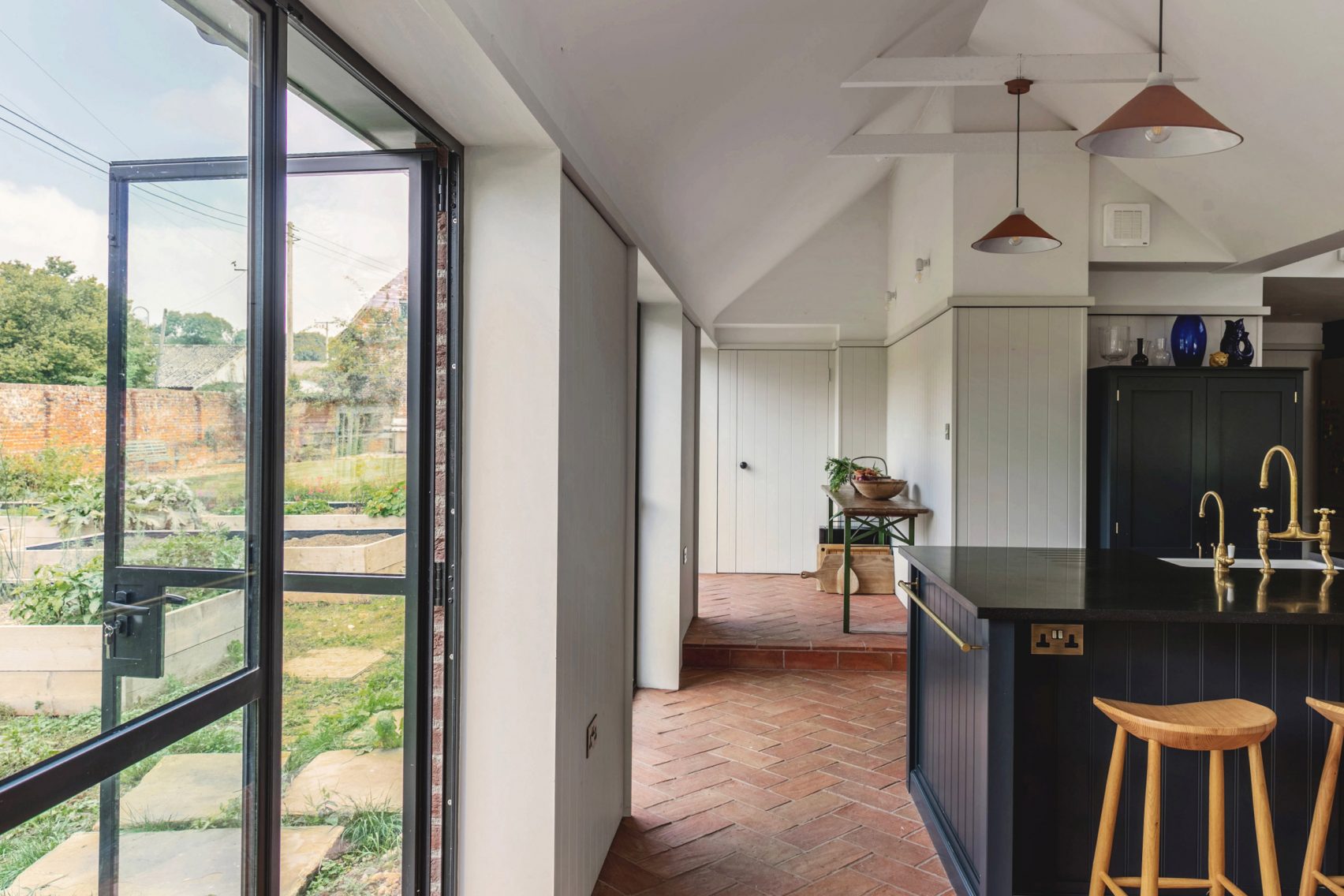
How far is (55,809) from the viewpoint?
0.90m

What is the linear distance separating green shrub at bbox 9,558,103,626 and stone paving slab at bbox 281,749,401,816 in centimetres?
62

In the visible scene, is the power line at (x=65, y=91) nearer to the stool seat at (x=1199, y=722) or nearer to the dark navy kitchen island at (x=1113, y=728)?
the dark navy kitchen island at (x=1113, y=728)

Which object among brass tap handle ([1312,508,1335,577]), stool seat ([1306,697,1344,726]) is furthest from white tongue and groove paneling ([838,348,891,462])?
stool seat ([1306,697,1344,726])

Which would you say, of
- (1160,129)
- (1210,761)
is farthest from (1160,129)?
(1210,761)

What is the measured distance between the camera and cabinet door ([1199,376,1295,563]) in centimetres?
477

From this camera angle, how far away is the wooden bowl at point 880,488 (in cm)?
551

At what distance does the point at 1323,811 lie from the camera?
2135 mm

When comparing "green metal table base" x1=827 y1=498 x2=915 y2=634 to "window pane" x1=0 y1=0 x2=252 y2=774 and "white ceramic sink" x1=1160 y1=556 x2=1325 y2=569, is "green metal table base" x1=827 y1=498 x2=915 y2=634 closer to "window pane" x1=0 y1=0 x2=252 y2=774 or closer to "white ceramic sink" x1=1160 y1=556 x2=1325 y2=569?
"white ceramic sink" x1=1160 y1=556 x2=1325 y2=569

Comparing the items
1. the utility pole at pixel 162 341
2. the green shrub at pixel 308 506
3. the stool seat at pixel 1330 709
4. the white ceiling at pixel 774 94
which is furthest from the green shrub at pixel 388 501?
the stool seat at pixel 1330 709

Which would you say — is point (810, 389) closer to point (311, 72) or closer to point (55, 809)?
point (311, 72)

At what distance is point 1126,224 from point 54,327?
220 inches

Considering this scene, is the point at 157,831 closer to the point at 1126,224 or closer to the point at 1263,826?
the point at 1263,826

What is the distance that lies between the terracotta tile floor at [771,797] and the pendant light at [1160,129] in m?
2.34

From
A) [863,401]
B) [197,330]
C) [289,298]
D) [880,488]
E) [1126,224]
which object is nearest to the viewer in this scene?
[197,330]
